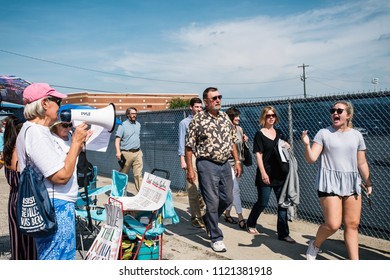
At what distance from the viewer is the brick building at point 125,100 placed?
70463 millimetres

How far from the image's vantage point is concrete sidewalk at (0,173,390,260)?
14.2 feet

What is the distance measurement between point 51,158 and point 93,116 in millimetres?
788

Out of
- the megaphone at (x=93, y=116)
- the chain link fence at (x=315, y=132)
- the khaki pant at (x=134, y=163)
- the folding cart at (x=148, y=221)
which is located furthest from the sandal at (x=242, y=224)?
the megaphone at (x=93, y=116)

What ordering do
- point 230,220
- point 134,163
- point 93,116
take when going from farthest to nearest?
1. point 134,163
2. point 230,220
3. point 93,116

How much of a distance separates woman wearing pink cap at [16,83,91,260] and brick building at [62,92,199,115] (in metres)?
67.7

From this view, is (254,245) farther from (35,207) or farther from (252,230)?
(35,207)

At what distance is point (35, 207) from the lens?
7.82ft

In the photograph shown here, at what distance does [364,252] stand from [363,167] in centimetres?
126

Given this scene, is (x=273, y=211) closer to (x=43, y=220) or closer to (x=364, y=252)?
(x=364, y=252)

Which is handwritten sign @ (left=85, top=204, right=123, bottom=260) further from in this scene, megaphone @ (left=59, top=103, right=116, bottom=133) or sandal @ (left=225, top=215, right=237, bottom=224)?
sandal @ (left=225, top=215, right=237, bottom=224)

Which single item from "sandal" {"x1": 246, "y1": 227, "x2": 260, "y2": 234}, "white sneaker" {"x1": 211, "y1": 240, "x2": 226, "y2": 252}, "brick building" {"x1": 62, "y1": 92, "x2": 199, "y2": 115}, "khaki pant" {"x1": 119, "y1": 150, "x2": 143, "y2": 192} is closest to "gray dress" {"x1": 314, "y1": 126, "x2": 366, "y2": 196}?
"white sneaker" {"x1": 211, "y1": 240, "x2": 226, "y2": 252}

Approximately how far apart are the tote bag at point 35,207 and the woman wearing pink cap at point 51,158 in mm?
68

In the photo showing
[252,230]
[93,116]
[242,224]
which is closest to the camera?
[93,116]

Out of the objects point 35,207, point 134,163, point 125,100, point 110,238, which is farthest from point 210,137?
point 125,100
